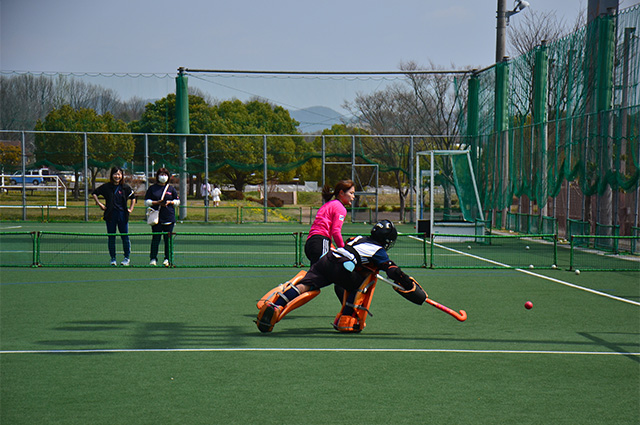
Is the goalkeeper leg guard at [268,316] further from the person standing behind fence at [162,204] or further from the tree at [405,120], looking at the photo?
the tree at [405,120]

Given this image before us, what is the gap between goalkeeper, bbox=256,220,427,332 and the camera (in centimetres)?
773

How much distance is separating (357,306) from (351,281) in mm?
307

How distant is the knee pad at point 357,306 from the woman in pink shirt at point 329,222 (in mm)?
893

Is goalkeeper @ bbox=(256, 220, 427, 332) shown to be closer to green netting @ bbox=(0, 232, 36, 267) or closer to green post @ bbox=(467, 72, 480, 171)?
green netting @ bbox=(0, 232, 36, 267)

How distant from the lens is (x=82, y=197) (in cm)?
3139

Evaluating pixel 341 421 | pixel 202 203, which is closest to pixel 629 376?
pixel 341 421

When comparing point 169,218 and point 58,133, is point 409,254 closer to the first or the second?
point 169,218

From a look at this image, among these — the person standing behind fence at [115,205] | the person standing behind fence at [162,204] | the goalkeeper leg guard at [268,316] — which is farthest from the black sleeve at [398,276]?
the person standing behind fence at [115,205]

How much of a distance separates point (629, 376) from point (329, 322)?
3729 mm

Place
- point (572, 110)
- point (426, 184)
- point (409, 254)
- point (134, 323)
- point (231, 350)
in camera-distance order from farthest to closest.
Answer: point (426, 184) → point (572, 110) → point (409, 254) → point (134, 323) → point (231, 350)

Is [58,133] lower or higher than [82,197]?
higher

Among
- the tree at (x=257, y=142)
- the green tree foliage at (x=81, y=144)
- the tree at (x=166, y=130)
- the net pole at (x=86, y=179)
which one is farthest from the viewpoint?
the tree at (x=257, y=142)

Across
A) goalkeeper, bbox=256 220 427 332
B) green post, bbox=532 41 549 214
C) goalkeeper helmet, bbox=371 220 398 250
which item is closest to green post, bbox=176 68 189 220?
green post, bbox=532 41 549 214

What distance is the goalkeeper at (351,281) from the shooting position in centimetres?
773
